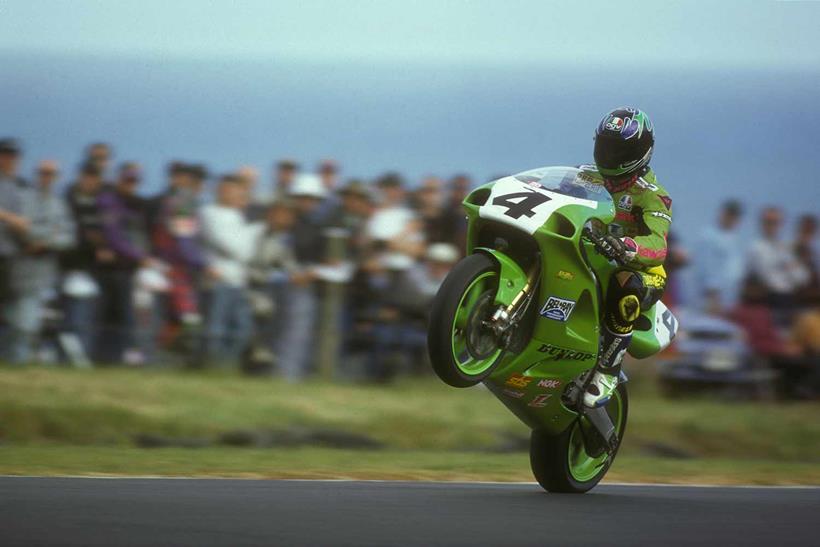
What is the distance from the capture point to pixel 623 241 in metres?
7.12

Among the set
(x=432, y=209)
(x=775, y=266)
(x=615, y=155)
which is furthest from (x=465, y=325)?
(x=775, y=266)

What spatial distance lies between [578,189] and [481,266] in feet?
2.92

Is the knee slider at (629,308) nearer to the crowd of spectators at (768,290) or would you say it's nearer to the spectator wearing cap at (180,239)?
the spectator wearing cap at (180,239)

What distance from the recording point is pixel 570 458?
7.87 meters

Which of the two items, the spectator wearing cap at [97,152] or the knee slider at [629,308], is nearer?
the knee slider at [629,308]

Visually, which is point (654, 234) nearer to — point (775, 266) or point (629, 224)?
point (629, 224)

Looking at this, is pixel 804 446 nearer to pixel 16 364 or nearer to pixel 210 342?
pixel 210 342

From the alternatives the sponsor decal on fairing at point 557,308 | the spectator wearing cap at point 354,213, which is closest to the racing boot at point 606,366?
the sponsor decal on fairing at point 557,308

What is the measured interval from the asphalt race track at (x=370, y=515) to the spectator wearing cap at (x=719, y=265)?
14.1 ft

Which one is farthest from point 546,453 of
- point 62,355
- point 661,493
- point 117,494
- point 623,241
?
point 62,355

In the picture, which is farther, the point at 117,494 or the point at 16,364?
the point at 16,364

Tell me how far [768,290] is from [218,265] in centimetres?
464

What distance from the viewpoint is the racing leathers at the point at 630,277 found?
24.3 ft

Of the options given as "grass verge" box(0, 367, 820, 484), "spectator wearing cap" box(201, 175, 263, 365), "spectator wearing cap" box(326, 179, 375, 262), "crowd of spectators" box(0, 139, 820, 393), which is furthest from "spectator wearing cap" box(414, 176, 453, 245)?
"spectator wearing cap" box(201, 175, 263, 365)
